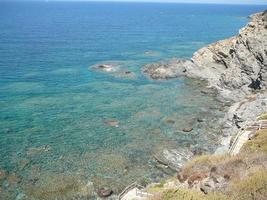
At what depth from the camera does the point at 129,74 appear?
241ft

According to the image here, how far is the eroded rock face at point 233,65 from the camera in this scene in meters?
60.0

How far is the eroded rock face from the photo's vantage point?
60000 millimetres

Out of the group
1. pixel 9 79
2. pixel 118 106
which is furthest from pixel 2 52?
pixel 118 106

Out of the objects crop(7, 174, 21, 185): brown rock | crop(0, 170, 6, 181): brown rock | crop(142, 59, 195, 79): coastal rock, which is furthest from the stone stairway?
crop(142, 59, 195, 79): coastal rock

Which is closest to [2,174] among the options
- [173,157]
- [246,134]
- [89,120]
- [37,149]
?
[37,149]

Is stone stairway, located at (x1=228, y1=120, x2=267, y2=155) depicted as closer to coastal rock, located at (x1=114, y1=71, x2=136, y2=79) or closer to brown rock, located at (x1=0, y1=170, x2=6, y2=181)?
brown rock, located at (x1=0, y1=170, x2=6, y2=181)

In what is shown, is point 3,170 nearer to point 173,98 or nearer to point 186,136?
point 186,136

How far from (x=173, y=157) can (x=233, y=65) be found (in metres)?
34.2

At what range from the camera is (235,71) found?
208 feet

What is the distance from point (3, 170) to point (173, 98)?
32.2 meters

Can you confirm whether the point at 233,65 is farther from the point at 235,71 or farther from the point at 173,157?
the point at 173,157

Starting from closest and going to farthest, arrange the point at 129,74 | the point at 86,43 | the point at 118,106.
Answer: the point at 118,106 < the point at 129,74 < the point at 86,43

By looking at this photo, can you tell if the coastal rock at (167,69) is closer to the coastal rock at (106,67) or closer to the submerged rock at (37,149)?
the coastal rock at (106,67)

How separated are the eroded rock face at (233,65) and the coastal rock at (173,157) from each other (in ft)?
76.1
